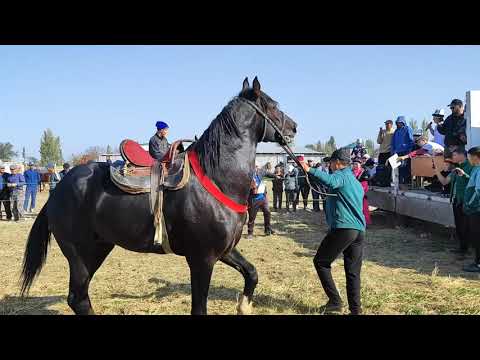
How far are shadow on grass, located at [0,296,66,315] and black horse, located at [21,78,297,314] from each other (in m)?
1.17

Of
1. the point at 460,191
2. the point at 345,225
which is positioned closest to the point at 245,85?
the point at 345,225

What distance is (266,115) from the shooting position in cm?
387

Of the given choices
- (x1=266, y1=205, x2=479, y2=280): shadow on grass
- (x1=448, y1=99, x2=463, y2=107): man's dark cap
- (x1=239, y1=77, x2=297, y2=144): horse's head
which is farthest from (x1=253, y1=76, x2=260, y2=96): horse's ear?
(x1=448, y1=99, x2=463, y2=107): man's dark cap

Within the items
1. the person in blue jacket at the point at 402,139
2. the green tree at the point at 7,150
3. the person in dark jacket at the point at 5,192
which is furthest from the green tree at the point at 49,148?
the person in blue jacket at the point at 402,139

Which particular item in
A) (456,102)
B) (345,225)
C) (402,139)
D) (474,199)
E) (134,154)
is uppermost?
(456,102)

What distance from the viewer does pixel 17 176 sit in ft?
48.4

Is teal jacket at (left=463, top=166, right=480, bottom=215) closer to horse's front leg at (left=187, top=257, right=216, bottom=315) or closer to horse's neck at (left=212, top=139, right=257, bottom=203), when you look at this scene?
horse's neck at (left=212, top=139, right=257, bottom=203)

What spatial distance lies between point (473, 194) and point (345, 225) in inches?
127

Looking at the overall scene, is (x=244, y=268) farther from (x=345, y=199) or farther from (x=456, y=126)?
(x=456, y=126)

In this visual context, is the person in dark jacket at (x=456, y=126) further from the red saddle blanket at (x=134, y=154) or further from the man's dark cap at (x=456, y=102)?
the red saddle blanket at (x=134, y=154)

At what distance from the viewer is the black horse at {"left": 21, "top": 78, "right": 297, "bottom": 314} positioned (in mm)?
3570

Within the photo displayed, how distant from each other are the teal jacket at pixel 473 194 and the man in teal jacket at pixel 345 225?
9.51 feet

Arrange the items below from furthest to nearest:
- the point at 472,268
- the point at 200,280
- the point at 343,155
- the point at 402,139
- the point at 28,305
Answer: the point at 402,139, the point at 472,268, the point at 28,305, the point at 343,155, the point at 200,280
